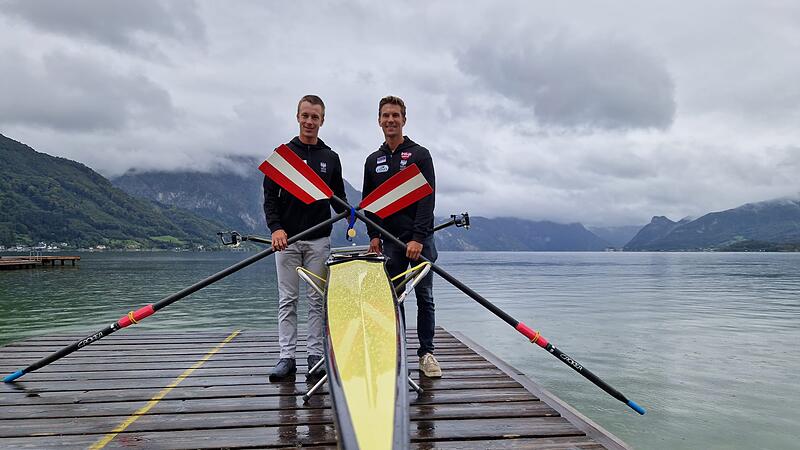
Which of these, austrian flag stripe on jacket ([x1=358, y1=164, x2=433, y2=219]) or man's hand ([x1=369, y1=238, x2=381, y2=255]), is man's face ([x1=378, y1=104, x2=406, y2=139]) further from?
man's hand ([x1=369, y1=238, x2=381, y2=255])

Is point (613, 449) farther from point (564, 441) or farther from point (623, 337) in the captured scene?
point (623, 337)

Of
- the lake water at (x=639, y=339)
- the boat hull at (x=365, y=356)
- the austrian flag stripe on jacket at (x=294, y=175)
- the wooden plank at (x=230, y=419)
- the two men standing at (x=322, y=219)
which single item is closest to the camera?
the boat hull at (x=365, y=356)

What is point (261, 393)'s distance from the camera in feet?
17.2

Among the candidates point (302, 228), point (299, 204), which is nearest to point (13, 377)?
point (302, 228)

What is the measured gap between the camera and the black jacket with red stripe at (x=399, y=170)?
5531 millimetres

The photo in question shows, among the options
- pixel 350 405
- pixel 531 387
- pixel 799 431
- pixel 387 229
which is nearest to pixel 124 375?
pixel 387 229

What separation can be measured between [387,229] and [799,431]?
799 centimetres

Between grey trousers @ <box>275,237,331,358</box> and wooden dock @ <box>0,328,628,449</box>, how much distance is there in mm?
492

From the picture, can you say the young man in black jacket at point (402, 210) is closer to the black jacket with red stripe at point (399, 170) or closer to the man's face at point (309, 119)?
the black jacket with red stripe at point (399, 170)

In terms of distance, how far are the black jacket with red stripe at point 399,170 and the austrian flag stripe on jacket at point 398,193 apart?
212 mm

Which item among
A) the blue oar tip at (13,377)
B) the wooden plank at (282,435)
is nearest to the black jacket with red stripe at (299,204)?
the wooden plank at (282,435)

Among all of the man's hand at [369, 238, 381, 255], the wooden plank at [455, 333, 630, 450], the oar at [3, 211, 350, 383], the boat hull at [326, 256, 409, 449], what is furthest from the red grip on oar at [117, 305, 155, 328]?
the wooden plank at [455, 333, 630, 450]

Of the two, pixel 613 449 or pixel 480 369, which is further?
pixel 480 369

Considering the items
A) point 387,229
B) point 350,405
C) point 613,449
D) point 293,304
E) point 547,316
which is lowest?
point 547,316
